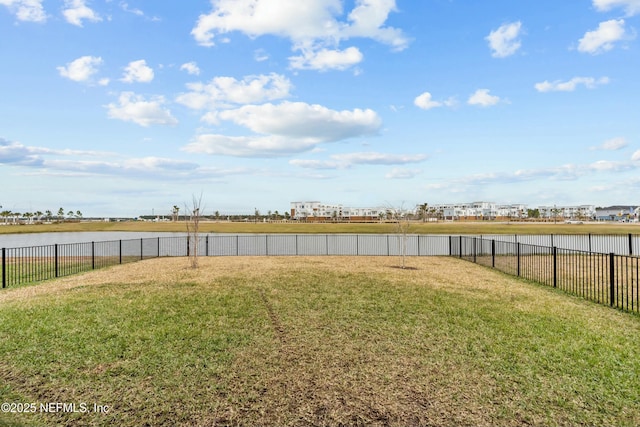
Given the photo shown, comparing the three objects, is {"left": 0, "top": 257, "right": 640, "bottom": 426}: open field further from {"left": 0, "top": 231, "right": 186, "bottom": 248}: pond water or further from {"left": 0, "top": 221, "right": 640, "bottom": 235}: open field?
{"left": 0, "top": 221, "right": 640, "bottom": 235}: open field

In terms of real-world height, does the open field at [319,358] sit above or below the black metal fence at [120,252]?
above

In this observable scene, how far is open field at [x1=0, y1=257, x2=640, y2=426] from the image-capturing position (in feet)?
14.8

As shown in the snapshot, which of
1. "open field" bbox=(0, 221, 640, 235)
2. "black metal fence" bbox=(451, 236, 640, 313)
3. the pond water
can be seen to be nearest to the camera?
"black metal fence" bbox=(451, 236, 640, 313)

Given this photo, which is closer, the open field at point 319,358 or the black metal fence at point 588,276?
the open field at point 319,358

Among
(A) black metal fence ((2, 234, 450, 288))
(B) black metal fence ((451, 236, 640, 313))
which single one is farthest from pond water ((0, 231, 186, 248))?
(B) black metal fence ((451, 236, 640, 313))

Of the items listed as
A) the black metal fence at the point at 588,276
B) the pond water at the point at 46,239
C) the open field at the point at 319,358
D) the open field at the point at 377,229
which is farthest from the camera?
the open field at the point at 377,229

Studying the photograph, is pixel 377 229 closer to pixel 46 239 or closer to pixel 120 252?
pixel 46 239

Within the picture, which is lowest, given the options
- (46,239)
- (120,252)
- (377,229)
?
(377,229)

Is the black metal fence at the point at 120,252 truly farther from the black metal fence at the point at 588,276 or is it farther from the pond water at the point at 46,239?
the black metal fence at the point at 588,276

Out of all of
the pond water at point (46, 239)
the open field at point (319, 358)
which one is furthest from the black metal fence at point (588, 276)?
the pond water at point (46, 239)

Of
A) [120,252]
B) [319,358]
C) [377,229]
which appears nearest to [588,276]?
[319,358]

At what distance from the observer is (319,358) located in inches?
247

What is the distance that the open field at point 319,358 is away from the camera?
4.52 meters

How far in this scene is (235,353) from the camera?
6465 mm
